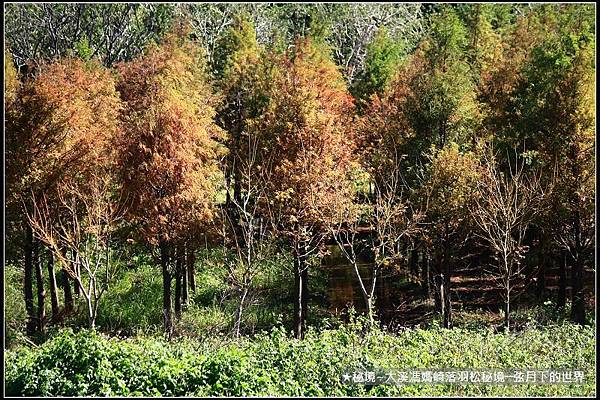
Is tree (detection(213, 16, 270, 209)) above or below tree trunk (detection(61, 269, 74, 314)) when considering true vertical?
above

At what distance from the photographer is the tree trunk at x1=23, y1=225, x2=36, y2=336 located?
1458 cm

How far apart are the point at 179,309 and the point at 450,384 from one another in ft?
29.9

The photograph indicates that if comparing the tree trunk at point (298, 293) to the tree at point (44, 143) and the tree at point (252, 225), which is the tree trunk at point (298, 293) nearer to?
the tree at point (252, 225)

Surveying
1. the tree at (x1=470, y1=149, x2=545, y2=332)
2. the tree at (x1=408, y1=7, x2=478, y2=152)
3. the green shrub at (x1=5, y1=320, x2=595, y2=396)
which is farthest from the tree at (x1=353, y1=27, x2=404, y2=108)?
the green shrub at (x1=5, y1=320, x2=595, y2=396)

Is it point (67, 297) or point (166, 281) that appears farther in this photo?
point (67, 297)

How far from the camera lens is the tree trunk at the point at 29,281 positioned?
574 inches

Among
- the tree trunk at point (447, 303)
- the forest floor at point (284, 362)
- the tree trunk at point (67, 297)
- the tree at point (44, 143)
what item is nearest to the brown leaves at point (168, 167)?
the tree at point (44, 143)

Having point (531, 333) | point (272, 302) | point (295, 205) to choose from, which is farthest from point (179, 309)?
point (531, 333)

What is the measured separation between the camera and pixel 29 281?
14.8 meters

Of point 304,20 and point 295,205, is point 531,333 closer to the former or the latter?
point 295,205

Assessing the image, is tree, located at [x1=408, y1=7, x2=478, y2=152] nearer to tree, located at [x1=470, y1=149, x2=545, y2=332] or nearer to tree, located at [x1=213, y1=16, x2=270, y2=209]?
tree, located at [x1=470, y1=149, x2=545, y2=332]

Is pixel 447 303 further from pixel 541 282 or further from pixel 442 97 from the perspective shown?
pixel 442 97

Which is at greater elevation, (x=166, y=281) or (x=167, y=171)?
(x=167, y=171)

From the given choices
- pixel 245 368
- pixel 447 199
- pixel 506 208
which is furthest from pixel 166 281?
pixel 506 208
